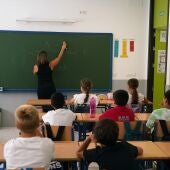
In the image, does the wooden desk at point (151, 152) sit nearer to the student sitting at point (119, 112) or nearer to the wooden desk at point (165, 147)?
the wooden desk at point (165, 147)

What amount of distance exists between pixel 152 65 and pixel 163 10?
130 cm

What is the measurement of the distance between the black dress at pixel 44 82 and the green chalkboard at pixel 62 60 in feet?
1.18

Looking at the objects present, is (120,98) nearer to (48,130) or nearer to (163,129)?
(163,129)

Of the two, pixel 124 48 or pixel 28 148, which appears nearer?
pixel 28 148

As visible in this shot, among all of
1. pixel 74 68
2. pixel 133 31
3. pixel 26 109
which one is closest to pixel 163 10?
pixel 133 31

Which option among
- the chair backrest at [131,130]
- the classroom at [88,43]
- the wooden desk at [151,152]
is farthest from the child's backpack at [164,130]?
the classroom at [88,43]

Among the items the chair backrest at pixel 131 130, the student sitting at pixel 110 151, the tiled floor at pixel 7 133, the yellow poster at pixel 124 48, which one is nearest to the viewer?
the student sitting at pixel 110 151

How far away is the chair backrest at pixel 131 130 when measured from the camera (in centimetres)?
368

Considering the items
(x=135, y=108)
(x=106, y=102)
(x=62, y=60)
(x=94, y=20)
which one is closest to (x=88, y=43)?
(x=94, y=20)

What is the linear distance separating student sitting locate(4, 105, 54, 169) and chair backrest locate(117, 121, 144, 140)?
1.18 meters

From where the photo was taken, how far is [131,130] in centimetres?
379

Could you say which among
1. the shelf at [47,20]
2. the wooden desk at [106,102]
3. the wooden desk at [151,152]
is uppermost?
the shelf at [47,20]

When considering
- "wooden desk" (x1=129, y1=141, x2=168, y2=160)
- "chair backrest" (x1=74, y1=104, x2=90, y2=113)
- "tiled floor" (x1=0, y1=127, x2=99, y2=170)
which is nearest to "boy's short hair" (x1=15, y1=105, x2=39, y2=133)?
"wooden desk" (x1=129, y1=141, x2=168, y2=160)

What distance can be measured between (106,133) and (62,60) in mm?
5116
